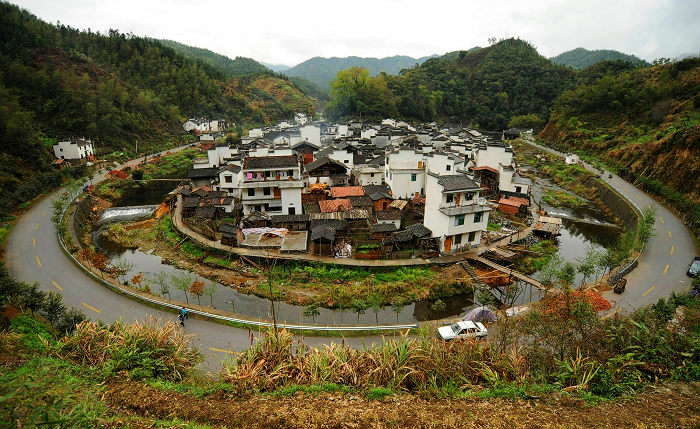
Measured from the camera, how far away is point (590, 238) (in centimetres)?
2941

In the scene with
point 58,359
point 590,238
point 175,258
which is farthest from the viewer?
point 590,238

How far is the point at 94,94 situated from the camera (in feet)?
201

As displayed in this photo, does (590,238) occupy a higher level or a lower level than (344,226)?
lower

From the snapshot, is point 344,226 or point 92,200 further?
point 92,200

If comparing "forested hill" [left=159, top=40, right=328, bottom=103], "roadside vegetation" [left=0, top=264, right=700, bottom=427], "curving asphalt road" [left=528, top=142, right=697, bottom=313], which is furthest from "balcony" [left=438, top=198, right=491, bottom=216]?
"forested hill" [left=159, top=40, right=328, bottom=103]

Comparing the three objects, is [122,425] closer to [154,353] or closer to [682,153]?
[154,353]

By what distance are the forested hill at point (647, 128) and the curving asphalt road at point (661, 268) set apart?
1318 mm

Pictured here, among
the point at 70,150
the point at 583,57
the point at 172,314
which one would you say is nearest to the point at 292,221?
the point at 172,314

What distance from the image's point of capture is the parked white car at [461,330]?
1503 centimetres

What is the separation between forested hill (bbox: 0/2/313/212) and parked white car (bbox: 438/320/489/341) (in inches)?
1546

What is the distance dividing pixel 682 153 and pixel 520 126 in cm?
6155

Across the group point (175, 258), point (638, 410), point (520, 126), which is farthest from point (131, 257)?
point (520, 126)

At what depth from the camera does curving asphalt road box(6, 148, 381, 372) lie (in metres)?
15.3

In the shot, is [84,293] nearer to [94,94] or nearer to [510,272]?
[510,272]
